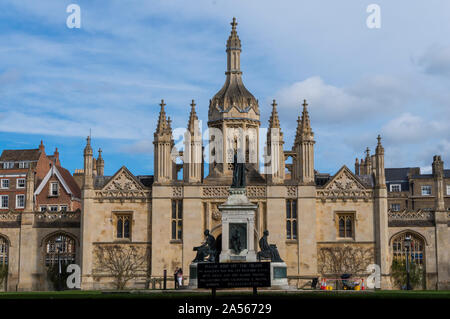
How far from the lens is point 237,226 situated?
171 feet

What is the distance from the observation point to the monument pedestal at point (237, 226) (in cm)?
5178

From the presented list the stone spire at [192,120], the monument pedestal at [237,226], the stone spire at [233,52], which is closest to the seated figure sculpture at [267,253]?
the monument pedestal at [237,226]

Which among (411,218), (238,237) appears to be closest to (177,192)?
(411,218)

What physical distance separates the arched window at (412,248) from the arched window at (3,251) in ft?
114

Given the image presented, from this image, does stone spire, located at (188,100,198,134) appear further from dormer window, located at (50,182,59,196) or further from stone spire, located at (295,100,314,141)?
dormer window, located at (50,182,59,196)

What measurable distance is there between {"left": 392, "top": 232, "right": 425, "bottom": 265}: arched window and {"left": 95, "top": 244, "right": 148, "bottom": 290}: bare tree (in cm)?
2252

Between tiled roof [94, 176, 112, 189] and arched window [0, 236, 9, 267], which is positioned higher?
tiled roof [94, 176, 112, 189]

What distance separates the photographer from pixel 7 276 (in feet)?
244

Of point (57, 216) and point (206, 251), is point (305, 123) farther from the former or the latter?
point (206, 251)

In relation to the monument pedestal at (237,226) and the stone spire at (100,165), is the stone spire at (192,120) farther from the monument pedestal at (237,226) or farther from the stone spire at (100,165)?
the monument pedestal at (237,226)

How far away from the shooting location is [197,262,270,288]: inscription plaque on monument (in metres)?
35.6

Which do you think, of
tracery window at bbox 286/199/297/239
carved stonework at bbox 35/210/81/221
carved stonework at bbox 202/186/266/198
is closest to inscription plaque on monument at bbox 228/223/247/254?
carved stonework at bbox 202/186/266/198

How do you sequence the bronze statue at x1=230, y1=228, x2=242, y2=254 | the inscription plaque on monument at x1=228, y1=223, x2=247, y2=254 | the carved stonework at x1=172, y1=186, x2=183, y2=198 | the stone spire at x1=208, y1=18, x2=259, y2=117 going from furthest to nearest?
the stone spire at x1=208, y1=18, x2=259, y2=117, the carved stonework at x1=172, y1=186, x2=183, y2=198, the inscription plaque on monument at x1=228, y1=223, x2=247, y2=254, the bronze statue at x1=230, y1=228, x2=242, y2=254
